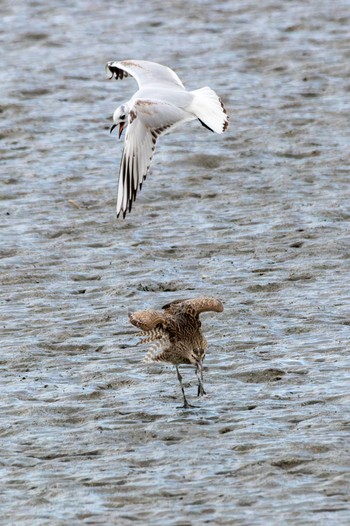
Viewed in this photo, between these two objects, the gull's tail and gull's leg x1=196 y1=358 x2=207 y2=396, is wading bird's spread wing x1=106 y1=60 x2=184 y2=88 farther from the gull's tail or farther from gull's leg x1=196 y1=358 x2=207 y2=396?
gull's leg x1=196 y1=358 x2=207 y2=396

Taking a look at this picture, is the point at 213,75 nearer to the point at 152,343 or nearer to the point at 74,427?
the point at 152,343

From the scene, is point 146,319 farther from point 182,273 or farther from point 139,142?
point 182,273

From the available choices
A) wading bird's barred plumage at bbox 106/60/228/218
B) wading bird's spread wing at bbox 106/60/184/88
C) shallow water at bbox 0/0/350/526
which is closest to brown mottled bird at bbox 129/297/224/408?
shallow water at bbox 0/0/350/526

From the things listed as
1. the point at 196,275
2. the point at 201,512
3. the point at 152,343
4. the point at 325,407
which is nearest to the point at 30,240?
the point at 196,275

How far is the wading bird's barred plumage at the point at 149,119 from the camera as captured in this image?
9.35 meters

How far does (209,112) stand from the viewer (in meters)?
9.88

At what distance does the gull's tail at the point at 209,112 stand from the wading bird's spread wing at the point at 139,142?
0.34 metres

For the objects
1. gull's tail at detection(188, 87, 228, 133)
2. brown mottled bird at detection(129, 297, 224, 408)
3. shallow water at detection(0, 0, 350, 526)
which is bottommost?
shallow water at detection(0, 0, 350, 526)

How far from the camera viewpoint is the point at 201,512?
21.0 ft

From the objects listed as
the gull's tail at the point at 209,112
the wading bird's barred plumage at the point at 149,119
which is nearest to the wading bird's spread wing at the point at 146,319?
the wading bird's barred plumage at the point at 149,119

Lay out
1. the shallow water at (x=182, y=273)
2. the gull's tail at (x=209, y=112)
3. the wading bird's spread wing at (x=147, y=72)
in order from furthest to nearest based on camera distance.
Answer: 1. the wading bird's spread wing at (x=147, y=72)
2. the gull's tail at (x=209, y=112)
3. the shallow water at (x=182, y=273)

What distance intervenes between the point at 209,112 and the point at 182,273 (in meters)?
1.23

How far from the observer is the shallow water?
6812mm

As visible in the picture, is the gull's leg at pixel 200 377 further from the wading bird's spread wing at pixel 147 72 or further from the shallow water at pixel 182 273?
the wading bird's spread wing at pixel 147 72
